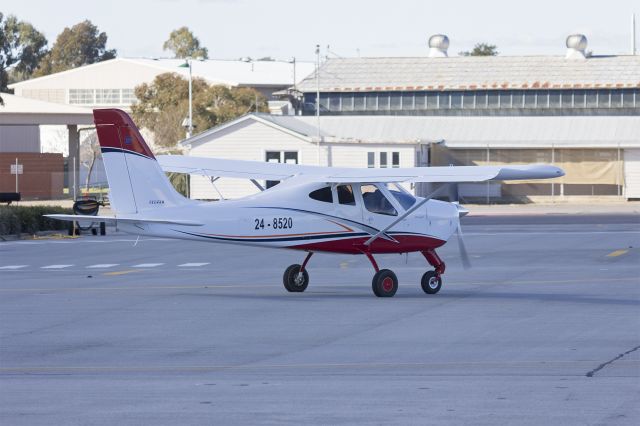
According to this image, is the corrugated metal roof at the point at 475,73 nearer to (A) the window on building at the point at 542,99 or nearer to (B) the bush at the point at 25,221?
(A) the window on building at the point at 542,99

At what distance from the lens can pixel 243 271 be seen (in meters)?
24.1

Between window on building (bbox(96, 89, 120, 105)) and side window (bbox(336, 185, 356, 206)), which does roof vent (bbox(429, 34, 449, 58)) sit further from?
side window (bbox(336, 185, 356, 206))

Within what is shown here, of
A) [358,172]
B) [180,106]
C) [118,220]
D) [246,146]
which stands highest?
[180,106]

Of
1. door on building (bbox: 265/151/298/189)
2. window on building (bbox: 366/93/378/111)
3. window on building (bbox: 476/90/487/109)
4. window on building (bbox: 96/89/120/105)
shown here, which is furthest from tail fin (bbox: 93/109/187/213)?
window on building (bbox: 96/89/120/105)

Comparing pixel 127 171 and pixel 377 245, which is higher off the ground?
pixel 127 171

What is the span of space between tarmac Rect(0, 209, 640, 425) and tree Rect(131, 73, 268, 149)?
51624 mm

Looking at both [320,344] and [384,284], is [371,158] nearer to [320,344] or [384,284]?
[384,284]

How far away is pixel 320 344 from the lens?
539 inches

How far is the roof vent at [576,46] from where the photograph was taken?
69.9 m

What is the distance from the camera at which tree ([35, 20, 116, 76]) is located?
445 ft

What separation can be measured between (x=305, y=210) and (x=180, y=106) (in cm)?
6242

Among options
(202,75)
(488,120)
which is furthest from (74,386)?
(202,75)

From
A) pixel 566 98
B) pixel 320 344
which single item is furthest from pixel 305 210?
pixel 566 98

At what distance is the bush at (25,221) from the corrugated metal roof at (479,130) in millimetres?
21105
